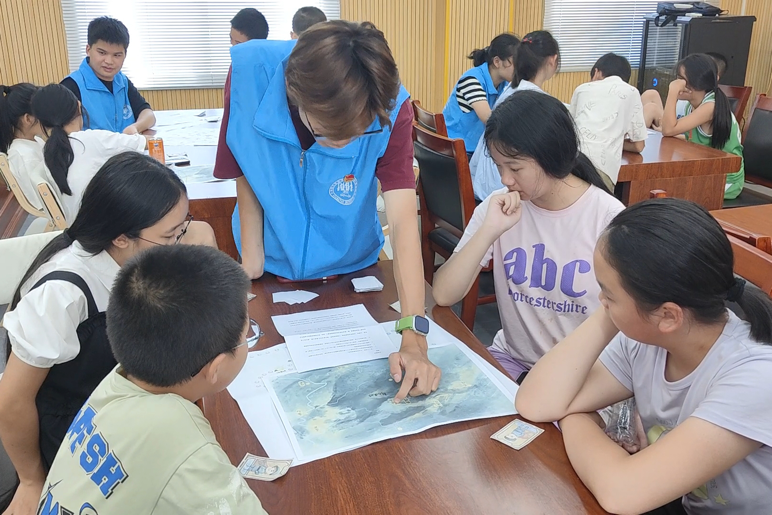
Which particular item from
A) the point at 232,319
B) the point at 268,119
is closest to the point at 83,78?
the point at 268,119

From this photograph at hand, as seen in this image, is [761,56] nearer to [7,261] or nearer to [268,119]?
[268,119]

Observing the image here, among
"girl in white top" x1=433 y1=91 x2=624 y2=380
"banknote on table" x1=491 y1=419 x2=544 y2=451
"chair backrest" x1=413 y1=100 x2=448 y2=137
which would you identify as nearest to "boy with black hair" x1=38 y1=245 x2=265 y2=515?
"banknote on table" x1=491 y1=419 x2=544 y2=451

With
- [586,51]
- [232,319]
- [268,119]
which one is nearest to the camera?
[232,319]

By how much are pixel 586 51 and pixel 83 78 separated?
466 centimetres

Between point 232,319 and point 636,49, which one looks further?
point 636,49

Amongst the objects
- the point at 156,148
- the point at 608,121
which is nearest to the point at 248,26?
the point at 156,148

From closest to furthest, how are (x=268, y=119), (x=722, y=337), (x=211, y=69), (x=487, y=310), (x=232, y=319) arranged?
(x=232, y=319) < (x=722, y=337) < (x=268, y=119) < (x=487, y=310) < (x=211, y=69)

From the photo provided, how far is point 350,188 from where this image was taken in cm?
146

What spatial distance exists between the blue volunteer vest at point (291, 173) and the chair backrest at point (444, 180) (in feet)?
2.86

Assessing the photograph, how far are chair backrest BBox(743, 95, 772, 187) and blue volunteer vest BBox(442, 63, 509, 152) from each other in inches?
56.7

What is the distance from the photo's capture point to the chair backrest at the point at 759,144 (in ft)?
11.7

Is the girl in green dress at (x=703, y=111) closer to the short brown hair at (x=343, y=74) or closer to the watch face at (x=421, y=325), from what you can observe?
the watch face at (x=421, y=325)

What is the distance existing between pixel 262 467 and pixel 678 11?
6242mm

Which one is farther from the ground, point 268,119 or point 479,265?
point 268,119
